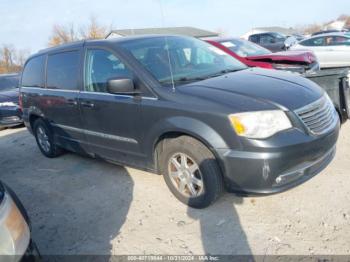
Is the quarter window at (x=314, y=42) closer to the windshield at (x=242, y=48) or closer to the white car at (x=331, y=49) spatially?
the white car at (x=331, y=49)

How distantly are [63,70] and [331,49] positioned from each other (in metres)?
9.86

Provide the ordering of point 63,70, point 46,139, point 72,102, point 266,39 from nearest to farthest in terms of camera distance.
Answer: point 72,102 < point 63,70 < point 46,139 < point 266,39

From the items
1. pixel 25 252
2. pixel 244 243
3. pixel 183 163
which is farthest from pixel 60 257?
pixel 244 243

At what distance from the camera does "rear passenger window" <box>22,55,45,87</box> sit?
518cm

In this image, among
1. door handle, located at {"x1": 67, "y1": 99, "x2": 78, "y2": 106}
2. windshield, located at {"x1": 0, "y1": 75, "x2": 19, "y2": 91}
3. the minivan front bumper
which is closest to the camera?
the minivan front bumper

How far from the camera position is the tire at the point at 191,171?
306cm

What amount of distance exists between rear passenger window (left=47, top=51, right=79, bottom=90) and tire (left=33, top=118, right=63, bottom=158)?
2.53 feet

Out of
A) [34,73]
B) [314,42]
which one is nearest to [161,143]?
[34,73]

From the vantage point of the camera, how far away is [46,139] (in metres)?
5.46

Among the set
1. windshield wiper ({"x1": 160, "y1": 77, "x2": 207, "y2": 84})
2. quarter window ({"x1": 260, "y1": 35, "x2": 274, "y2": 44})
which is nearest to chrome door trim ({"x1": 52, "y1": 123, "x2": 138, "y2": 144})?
windshield wiper ({"x1": 160, "y1": 77, "x2": 207, "y2": 84})

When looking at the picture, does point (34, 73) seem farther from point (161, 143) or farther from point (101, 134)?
point (161, 143)

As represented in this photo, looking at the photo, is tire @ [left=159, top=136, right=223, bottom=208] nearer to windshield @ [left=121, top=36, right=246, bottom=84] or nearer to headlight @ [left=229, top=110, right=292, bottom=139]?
headlight @ [left=229, top=110, right=292, bottom=139]

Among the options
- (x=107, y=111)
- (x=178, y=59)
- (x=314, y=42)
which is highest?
(x=178, y=59)

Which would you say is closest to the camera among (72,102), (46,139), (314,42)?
(72,102)
